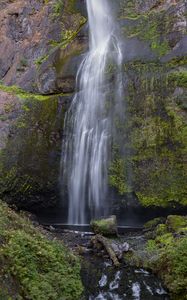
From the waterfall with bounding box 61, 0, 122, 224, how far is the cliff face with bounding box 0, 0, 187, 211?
33cm

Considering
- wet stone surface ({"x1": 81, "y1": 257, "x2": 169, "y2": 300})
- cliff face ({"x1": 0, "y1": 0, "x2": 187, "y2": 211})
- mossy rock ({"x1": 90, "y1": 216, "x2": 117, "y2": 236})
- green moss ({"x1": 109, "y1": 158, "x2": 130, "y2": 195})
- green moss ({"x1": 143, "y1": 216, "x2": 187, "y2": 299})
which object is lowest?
wet stone surface ({"x1": 81, "y1": 257, "x2": 169, "y2": 300})

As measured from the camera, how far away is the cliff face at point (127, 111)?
1159cm

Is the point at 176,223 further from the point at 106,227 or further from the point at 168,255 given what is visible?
the point at 168,255

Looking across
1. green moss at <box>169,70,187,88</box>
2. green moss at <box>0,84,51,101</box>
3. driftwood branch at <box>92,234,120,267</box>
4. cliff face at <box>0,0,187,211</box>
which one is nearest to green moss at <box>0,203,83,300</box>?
driftwood branch at <box>92,234,120,267</box>

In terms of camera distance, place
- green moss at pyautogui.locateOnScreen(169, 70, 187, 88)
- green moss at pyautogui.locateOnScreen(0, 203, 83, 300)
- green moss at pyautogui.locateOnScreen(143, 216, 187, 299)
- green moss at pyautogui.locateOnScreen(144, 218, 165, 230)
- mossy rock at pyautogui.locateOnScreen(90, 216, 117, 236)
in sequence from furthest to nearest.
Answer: green moss at pyautogui.locateOnScreen(169, 70, 187, 88)
green moss at pyautogui.locateOnScreen(144, 218, 165, 230)
mossy rock at pyautogui.locateOnScreen(90, 216, 117, 236)
green moss at pyautogui.locateOnScreen(143, 216, 187, 299)
green moss at pyautogui.locateOnScreen(0, 203, 83, 300)

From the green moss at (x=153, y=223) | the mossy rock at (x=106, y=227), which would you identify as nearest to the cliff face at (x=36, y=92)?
the mossy rock at (x=106, y=227)

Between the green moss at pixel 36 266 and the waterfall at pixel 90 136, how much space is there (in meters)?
5.14

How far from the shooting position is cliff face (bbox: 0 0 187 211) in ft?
38.0

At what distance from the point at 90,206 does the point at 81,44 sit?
650 centimetres

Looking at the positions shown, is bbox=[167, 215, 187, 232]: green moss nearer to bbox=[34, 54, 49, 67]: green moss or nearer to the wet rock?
the wet rock

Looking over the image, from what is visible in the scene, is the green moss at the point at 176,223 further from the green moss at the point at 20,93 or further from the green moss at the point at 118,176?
the green moss at the point at 20,93

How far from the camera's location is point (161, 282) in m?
6.94

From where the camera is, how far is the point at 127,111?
1224 cm

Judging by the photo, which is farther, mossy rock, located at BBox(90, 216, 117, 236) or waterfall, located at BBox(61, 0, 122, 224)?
waterfall, located at BBox(61, 0, 122, 224)
